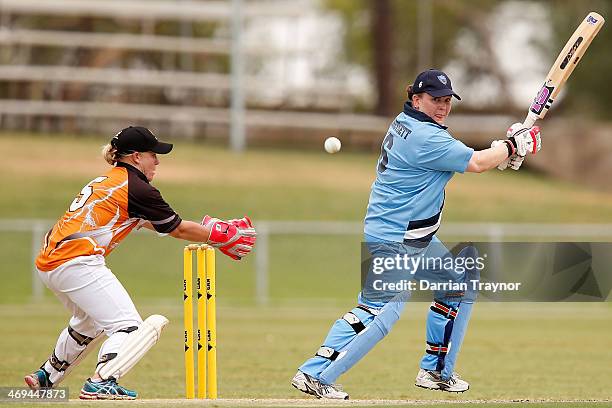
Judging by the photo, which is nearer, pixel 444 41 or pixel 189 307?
pixel 189 307

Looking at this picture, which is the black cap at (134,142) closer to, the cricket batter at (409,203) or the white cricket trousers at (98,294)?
the white cricket trousers at (98,294)

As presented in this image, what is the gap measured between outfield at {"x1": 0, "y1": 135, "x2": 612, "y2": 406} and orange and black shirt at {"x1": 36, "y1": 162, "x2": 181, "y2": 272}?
142cm

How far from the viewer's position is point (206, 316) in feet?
26.5

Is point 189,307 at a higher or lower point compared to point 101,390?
higher

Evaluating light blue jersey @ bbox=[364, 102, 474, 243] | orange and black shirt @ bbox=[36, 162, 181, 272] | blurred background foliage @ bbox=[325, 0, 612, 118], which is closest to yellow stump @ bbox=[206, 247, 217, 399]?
orange and black shirt @ bbox=[36, 162, 181, 272]

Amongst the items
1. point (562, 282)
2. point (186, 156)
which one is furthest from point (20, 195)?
point (562, 282)

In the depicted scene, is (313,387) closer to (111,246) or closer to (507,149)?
(111,246)

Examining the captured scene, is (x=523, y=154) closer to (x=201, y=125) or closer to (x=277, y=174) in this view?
(x=277, y=174)

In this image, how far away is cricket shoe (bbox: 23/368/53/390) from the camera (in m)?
8.34

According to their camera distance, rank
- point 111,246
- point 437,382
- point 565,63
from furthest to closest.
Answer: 1. point 565,63
2. point 437,382
3. point 111,246

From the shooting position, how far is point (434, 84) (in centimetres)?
818

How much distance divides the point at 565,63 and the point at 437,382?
247 centimetres

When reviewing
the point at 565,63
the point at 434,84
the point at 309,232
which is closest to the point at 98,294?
the point at 434,84

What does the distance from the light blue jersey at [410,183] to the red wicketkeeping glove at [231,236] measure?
79 cm
